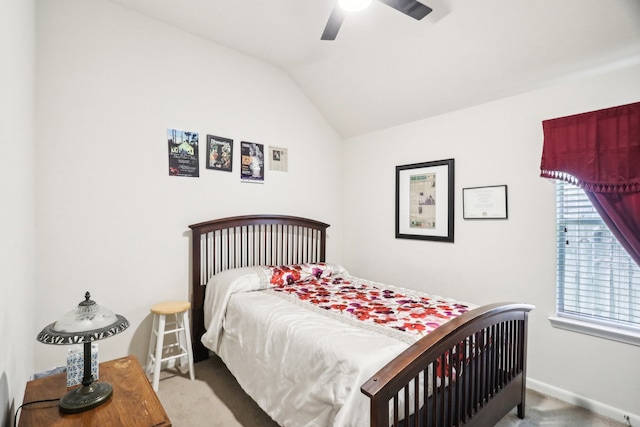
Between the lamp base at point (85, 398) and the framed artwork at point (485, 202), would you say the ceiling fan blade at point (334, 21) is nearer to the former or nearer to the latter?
the framed artwork at point (485, 202)

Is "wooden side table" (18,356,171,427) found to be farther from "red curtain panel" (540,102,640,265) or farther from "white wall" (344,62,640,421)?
"red curtain panel" (540,102,640,265)

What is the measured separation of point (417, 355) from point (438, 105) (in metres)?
2.50

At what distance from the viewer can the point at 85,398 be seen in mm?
1181

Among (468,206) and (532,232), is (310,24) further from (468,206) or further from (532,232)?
(532,232)

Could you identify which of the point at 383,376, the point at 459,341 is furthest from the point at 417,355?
the point at 459,341

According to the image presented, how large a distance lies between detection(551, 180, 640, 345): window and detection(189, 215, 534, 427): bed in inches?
25.4

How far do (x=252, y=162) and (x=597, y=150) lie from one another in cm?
284

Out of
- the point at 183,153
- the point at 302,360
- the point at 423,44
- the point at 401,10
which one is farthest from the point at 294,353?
the point at 423,44

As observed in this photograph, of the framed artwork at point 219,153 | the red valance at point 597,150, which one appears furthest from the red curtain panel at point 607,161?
the framed artwork at point 219,153

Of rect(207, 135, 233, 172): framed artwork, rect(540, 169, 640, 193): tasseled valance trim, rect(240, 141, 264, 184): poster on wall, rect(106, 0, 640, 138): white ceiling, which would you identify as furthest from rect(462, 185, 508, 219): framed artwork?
rect(207, 135, 233, 172): framed artwork

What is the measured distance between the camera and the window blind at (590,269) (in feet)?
7.02

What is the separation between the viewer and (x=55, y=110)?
2213 millimetres

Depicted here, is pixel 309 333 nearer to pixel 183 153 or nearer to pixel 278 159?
pixel 183 153

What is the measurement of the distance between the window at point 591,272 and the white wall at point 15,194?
319 cm
